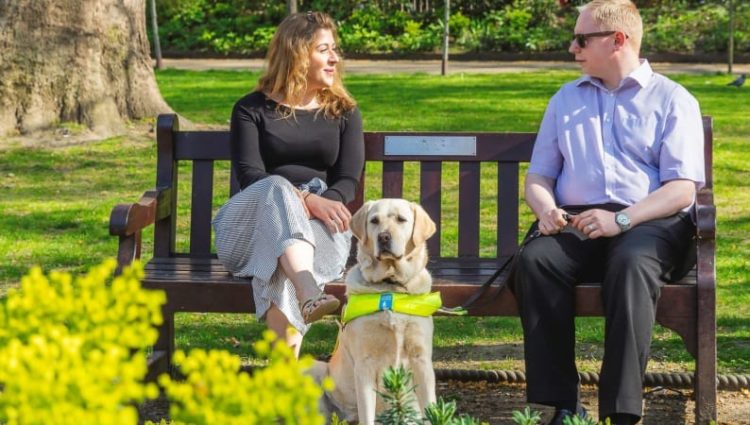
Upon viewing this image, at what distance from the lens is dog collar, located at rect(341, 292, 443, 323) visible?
484 centimetres

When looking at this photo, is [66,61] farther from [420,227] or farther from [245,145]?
[420,227]

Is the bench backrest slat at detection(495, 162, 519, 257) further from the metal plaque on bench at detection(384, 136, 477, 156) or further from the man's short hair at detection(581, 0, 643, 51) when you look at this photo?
the man's short hair at detection(581, 0, 643, 51)

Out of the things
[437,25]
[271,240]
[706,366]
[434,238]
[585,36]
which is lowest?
[706,366]

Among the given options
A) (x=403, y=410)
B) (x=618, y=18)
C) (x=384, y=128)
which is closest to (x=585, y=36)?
(x=618, y=18)

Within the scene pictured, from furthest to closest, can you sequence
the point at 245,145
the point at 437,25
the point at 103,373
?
the point at 437,25
the point at 245,145
the point at 103,373

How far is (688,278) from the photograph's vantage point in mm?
5277

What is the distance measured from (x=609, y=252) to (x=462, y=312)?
61 cm

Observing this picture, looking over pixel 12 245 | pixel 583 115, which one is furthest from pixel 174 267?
pixel 12 245

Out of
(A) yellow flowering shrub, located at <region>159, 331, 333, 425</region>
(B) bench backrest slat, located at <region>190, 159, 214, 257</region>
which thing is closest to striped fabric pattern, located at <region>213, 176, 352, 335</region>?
(B) bench backrest slat, located at <region>190, 159, 214, 257</region>

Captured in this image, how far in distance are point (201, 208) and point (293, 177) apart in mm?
632

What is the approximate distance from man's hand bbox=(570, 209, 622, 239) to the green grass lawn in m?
1.30

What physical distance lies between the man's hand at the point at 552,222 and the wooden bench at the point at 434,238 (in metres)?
0.28

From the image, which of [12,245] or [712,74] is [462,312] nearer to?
[12,245]

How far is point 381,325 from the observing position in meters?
4.85
